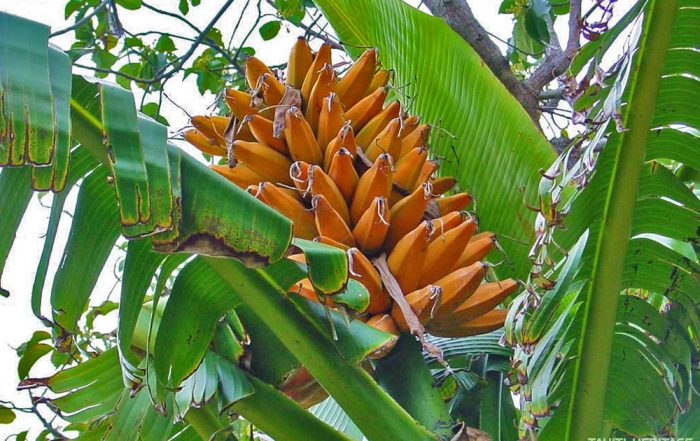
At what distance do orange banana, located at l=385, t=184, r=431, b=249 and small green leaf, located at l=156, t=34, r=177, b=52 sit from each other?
221cm

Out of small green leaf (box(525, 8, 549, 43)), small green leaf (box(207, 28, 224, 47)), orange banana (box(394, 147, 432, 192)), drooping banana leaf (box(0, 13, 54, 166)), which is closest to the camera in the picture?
drooping banana leaf (box(0, 13, 54, 166))

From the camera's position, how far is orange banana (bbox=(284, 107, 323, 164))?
4.49ft

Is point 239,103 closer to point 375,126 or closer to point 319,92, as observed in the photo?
point 319,92

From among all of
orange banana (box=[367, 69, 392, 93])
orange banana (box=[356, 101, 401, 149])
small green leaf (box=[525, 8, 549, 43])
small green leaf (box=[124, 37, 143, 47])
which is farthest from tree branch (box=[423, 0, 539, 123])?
small green leaf (box=[124, 37, 143, 47])

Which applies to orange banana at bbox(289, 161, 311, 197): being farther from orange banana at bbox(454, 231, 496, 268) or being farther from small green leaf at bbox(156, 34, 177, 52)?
small green leaf at bbox(156, 34, 177, 52)

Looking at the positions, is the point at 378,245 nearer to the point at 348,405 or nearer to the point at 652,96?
the point at 348,405

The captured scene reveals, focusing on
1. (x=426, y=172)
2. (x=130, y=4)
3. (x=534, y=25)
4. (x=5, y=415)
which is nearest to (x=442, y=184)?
(x=426, y=172)

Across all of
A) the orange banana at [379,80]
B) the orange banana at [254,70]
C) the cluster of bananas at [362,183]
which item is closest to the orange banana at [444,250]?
the cluster of bananas at [362,183]

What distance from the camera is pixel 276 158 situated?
4.65 ft

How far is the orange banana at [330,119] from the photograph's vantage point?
4.60 feet

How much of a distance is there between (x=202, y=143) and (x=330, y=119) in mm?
297

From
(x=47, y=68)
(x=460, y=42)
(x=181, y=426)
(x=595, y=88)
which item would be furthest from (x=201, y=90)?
(x=47, y=68)

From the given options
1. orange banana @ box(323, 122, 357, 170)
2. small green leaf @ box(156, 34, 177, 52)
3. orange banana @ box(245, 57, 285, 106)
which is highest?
small green leaf @ box(156, 34, 177, 52)

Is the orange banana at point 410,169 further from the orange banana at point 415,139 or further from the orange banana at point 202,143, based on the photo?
the orange banana at point 202,143
